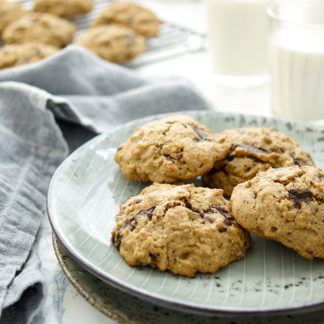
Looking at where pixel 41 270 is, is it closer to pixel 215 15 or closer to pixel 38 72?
pixel 38 72

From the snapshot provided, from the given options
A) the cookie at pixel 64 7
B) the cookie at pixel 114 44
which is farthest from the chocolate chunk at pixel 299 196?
the cookie at pixel 64 7

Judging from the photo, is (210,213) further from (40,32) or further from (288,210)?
(40,32)

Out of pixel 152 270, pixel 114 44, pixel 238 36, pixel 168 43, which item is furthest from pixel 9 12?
pixel 152 270

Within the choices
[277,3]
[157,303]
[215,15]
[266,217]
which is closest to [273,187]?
[266,217]

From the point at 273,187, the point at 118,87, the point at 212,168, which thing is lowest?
the point at 118,87

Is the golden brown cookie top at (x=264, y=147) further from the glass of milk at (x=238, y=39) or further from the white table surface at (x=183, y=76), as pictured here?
the glass of milk at (x=238, y=39)
